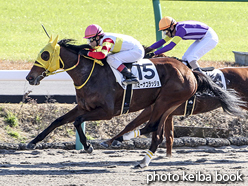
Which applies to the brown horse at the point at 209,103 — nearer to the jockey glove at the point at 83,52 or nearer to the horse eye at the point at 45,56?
the jockey glove at the point at 83,52

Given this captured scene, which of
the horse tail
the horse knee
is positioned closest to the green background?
the horse tail

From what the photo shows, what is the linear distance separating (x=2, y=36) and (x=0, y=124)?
10.7 m

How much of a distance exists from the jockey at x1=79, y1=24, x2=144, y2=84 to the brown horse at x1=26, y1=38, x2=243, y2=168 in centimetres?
15

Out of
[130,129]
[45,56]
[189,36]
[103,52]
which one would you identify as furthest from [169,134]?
[45,56]

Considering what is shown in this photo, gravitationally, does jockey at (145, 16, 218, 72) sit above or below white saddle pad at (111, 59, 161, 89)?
above

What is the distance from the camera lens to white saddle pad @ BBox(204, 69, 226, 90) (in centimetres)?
607

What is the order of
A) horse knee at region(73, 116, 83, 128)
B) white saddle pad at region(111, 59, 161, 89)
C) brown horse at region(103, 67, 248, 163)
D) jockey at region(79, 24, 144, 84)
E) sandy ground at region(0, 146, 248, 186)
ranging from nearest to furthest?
1. sandy ground at region(0, 146, 248, 186)
2. horse knee at region(73, 116, 83, 128)
3. jockey at region(79, 24, 144, 84)
4. white saddle pad at region(111, 59, 161, 89)
5. brown horse at region(103, 67, 248, 163)

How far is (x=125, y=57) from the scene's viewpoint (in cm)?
526

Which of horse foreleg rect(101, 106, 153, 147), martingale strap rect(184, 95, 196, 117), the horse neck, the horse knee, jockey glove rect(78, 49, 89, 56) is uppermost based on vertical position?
jockey glove rect(78, 49, 89, 56)

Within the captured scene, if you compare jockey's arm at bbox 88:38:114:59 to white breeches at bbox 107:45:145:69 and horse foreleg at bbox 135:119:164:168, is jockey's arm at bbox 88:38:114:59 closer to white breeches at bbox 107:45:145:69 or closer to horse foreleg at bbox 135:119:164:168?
white breeches at bbox 107:45:145:69

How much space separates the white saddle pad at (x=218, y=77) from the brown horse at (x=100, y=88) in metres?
0.45

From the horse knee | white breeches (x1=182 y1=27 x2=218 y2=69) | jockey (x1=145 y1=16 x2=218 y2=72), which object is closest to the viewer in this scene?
the horse knee

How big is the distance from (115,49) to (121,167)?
1.53 meters

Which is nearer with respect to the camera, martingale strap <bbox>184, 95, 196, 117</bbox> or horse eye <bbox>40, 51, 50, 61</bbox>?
horse eye <bbox>40, 51, 50, 61</bbox>
